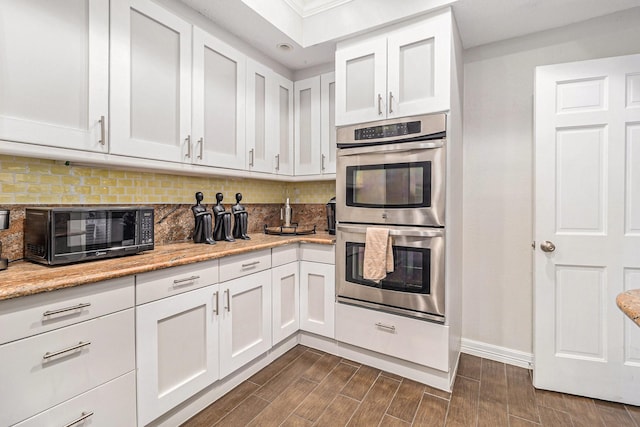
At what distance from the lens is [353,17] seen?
7.40 ft

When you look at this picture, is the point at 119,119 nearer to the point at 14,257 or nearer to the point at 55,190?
the point at 55,190

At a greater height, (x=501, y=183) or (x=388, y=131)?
(x=388, y=131)

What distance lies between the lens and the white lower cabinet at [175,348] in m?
1.46

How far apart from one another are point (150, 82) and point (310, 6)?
1.46 m

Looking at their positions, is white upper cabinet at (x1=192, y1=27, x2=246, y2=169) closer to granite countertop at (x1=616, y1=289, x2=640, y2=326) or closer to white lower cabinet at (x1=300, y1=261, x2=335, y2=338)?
white lower cabinet at (x1=300, y1=261, x2=335, y2=338)

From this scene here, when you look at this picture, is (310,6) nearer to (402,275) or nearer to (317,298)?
(402,275)

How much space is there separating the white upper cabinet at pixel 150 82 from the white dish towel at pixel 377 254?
138cm

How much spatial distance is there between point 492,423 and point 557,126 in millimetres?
1877

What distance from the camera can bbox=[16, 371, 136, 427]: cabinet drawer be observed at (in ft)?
3.79

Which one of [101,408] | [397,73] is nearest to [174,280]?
[101,408]

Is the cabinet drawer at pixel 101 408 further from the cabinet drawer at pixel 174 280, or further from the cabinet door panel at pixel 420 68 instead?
the cabinet door panel at pixel 420 68

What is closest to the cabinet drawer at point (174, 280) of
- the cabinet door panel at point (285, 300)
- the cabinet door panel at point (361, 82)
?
the cabinet door panel at point (285, 300)

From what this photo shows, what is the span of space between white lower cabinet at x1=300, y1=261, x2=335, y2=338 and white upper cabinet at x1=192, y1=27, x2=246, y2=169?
1.05m

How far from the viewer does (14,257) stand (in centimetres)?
153
